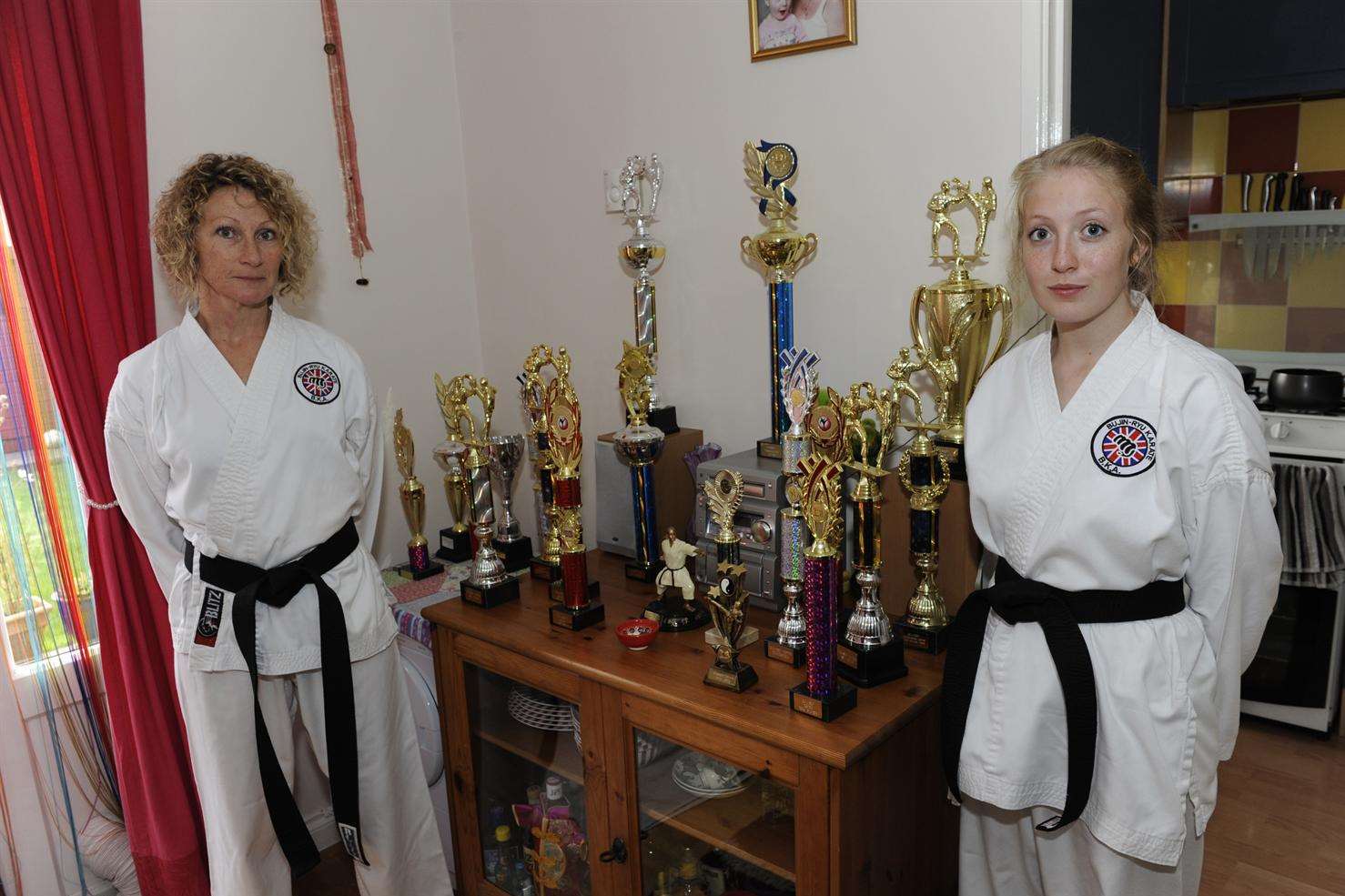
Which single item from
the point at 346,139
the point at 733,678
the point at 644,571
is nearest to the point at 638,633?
the point at 733,678

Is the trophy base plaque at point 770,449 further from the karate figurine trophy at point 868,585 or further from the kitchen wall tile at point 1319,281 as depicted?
the kitchen wall tile at point 1319,281

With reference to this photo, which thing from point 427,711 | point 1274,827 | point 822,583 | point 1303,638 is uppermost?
point 822,583

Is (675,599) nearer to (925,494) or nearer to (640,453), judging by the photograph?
(640,453)

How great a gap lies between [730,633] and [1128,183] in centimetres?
87

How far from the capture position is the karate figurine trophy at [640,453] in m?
1.92

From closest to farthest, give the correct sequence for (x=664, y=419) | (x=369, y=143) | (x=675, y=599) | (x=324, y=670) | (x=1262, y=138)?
(x=324, y=670) → (x=675, y=599) → (x=664, y=419) → (x=369, y=143) → (x=1262, y=138)

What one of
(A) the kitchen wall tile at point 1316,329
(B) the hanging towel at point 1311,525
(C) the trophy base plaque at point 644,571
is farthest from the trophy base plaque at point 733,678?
(A) the kitchen wall tile at point 1316,329

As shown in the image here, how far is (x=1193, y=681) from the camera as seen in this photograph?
125cm

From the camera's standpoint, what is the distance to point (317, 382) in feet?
5.69

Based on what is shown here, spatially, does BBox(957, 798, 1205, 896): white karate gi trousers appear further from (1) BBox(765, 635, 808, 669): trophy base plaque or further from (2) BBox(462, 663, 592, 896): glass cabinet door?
(2) BBox(462, 663, 592, 896): glass cabinet door

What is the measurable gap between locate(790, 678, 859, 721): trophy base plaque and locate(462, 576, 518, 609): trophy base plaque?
764 millimetres

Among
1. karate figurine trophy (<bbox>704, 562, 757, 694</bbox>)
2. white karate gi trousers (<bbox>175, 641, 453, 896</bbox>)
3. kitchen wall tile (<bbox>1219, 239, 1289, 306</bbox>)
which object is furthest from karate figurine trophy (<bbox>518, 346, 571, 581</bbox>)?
kitchen wall tile (<bbox>1219, 239, 1289, 306</bbox>)

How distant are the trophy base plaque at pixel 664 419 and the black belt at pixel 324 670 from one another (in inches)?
28.2

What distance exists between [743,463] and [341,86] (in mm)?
1432
